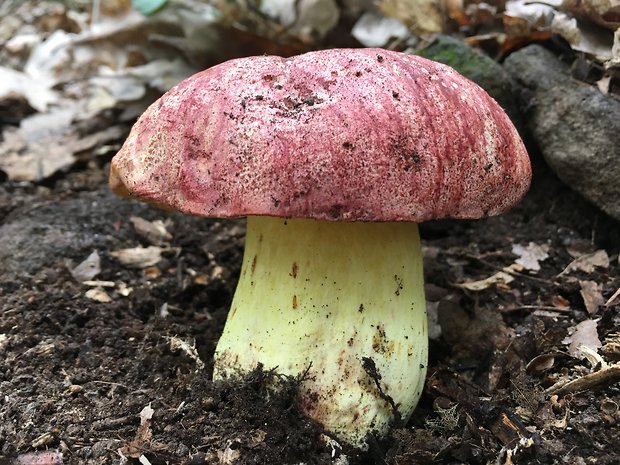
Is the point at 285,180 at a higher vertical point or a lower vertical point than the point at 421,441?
higher

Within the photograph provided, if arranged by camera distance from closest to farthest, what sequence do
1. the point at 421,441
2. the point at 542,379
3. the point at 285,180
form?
the point at 285,180 → the point at 421,441 → the point at 542,379

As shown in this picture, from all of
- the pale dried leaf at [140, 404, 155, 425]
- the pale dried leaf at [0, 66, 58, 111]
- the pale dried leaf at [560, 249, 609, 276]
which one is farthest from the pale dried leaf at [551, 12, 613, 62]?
the pale dried leaf at [0, 66, 58, 111]

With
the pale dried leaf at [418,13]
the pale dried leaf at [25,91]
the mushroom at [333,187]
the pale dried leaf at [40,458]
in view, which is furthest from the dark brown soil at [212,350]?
the pale dried leaf at [25,91]

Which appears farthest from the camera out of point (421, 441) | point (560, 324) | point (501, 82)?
point (501, 82)

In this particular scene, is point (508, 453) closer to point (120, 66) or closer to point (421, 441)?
point (421, 441)

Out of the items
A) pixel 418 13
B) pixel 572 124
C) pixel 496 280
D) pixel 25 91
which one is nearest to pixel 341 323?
pixel 496 280

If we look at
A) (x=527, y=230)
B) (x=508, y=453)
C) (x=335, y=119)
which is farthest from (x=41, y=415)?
(x=527, y=230)

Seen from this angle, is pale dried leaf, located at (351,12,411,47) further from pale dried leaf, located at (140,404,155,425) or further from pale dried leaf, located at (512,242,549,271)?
pale dried leaf, located at (140,404,155,425)

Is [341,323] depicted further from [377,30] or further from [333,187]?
[377,30]

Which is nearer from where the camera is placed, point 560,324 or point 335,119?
point 335,119

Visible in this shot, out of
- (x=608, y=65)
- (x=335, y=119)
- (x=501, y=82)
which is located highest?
(x=335, y=119)
